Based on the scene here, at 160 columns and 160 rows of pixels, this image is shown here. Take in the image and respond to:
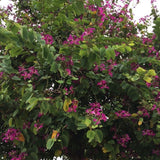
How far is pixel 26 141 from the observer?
4.13 m

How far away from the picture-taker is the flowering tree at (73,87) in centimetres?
309

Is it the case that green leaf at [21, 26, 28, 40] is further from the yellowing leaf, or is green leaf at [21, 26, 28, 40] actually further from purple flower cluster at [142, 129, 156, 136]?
purple flower cluster at [142, 129, 156, 136]

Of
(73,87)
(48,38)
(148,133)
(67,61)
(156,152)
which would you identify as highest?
(48,38)

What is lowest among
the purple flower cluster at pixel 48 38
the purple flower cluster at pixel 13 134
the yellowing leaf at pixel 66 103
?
the purple flower cluster at pixel 13 134

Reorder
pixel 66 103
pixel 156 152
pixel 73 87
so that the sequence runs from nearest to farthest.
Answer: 1. pixel 66 103
2. pixel 73 87
3. pixel 156 152

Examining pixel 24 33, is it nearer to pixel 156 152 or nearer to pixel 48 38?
pixel 48 38

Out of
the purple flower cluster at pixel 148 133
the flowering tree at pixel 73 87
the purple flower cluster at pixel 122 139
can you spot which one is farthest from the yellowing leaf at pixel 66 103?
the purple flower cluster at pixel 148 133

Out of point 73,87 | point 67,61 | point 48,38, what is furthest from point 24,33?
point 73,87

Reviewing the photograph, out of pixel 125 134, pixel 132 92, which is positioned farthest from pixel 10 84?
pixel 125 134

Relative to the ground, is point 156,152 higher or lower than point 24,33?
lower

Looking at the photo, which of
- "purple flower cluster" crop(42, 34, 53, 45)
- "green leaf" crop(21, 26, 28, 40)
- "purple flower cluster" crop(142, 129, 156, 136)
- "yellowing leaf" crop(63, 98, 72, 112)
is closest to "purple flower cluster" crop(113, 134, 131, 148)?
"purple flower cluster" crop(142, 129, 156, 136)

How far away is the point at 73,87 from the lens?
3896mm

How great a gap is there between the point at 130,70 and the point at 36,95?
1640mm

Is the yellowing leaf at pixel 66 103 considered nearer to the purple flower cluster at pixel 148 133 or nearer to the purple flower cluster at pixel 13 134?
the purple flower cluster at pixel 13 134
